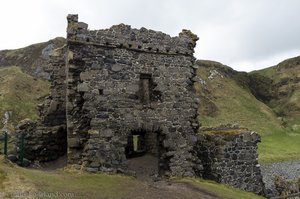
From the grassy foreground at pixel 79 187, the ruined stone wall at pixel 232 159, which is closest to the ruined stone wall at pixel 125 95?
the ruined stone wall at pixel 232 159

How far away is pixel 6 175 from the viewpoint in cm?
1536

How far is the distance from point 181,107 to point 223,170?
3930 millimetres

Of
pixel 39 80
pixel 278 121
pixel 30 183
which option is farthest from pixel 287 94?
pixel 30 183

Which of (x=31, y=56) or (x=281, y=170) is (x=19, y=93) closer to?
(x=31, y=56)

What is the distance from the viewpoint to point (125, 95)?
66.9 feet

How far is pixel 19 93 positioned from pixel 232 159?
37.5m

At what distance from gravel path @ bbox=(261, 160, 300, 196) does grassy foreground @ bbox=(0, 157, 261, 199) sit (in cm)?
2087

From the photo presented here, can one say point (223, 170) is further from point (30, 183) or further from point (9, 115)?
point (9, 115)

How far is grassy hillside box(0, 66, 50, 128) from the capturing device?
48816mm

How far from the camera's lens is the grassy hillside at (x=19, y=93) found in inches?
1922

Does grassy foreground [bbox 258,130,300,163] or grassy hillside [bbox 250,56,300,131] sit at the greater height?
grassy hillside [bbox 250,56,300,131]

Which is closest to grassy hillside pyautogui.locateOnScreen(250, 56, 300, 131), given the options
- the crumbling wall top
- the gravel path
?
the gravel path

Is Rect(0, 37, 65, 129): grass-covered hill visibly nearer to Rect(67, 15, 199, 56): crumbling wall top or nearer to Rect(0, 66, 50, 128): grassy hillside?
Rect(0, 66, 50, 128): grassy hillside

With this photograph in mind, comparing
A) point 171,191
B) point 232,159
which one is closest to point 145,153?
point 232,159
